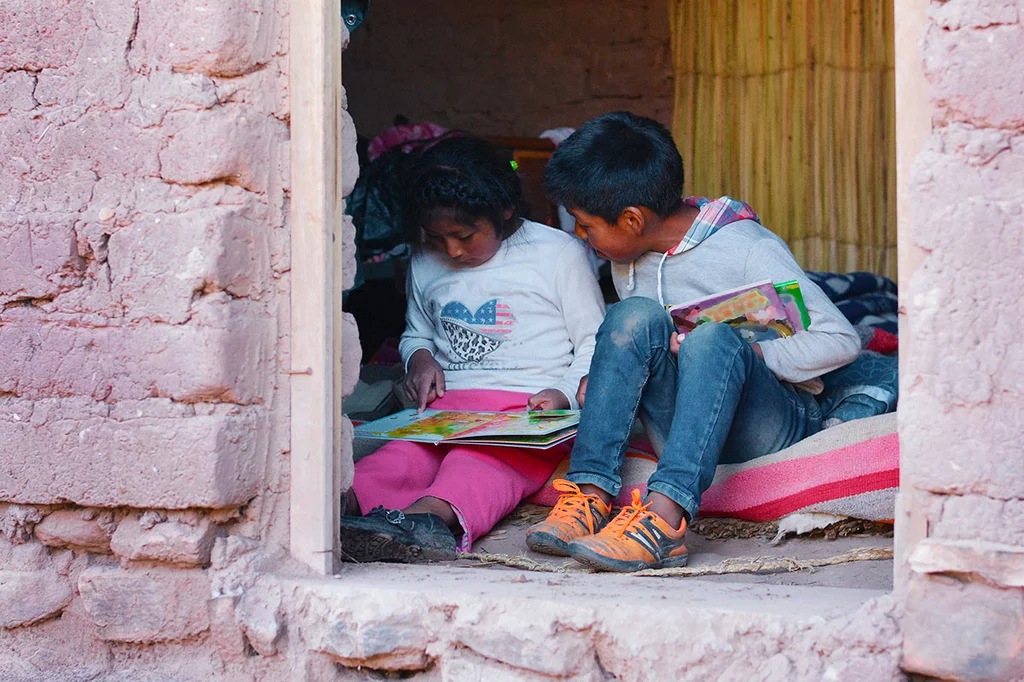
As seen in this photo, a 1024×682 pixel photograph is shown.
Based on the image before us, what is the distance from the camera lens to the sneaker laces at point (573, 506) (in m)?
2.47

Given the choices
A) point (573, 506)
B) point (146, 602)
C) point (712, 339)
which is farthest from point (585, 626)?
point (146, 602)

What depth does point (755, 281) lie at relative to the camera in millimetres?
2723

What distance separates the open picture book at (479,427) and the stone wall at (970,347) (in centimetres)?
103

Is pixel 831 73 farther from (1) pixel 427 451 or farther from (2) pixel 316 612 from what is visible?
(2) pixel 316 612

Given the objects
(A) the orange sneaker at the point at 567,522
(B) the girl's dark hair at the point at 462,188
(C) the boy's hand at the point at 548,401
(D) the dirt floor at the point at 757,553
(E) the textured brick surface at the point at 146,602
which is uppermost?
(B) the girl's dark hair at the point at 462,188

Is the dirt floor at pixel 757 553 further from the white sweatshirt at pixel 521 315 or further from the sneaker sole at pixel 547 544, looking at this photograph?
the white sweatshirt at pixel 521 315

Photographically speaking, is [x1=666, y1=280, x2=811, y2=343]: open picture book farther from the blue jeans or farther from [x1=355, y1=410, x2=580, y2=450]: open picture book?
[x1=355, y1=410, x2=580, y2=450]: open picture book

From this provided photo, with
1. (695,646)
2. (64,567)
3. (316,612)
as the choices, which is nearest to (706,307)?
(695,646)

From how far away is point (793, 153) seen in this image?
419cm

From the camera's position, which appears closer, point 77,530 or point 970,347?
point 970,347

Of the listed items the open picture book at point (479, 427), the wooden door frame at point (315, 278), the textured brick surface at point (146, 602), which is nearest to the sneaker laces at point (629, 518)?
the open picture book at point (479, 427)

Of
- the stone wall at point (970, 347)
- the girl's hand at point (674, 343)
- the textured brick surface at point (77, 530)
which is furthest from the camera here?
the girl's hand at point (674, 343)

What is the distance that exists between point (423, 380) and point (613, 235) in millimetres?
660

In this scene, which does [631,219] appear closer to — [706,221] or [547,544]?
[706,221]
